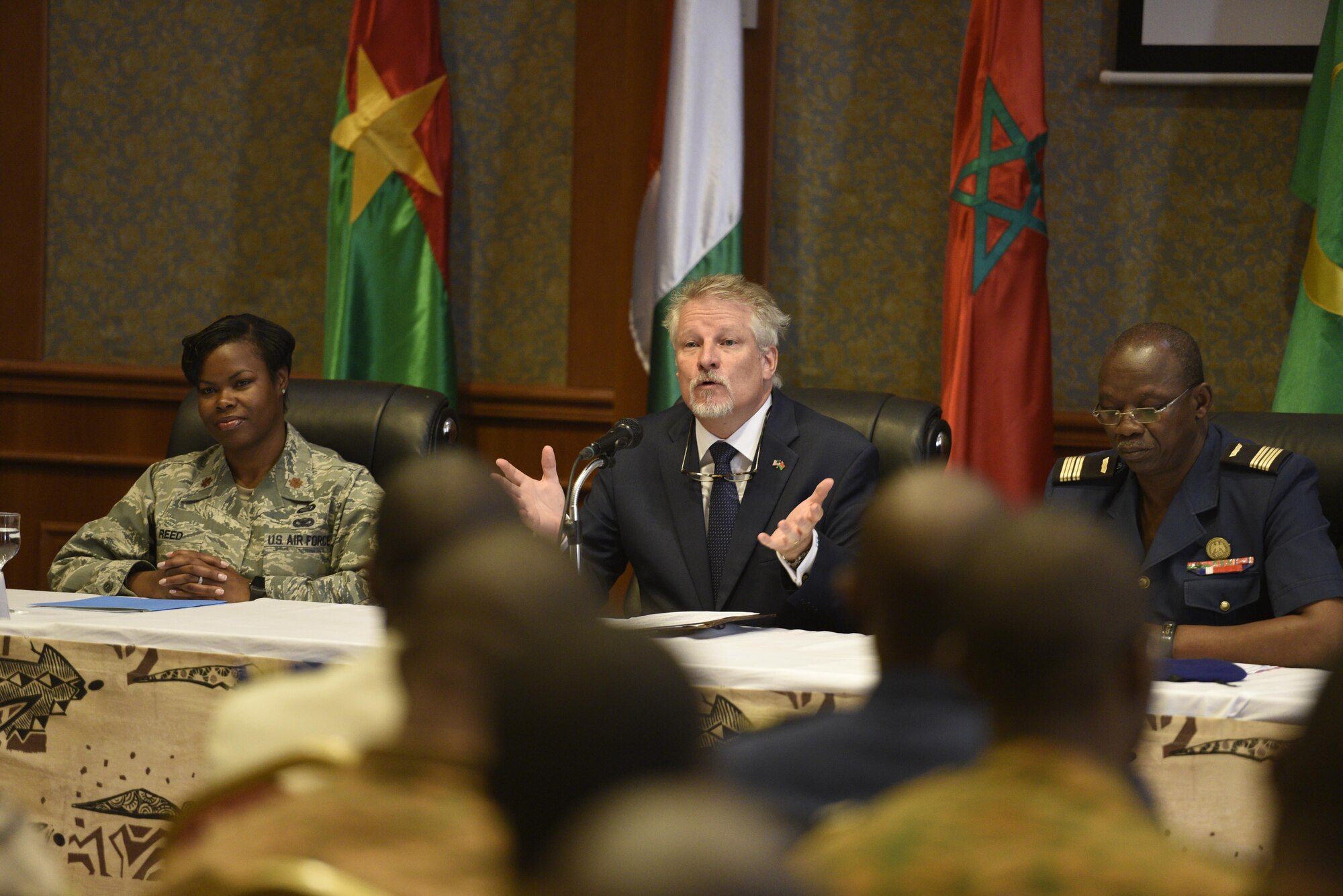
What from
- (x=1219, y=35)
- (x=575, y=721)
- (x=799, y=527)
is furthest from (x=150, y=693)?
(x=1219, y=35)

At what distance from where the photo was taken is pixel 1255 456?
8.75ft

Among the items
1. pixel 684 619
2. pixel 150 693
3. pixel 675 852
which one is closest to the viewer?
pixel 675 852

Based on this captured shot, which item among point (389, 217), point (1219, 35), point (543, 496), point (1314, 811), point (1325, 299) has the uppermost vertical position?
point (1219, 35)

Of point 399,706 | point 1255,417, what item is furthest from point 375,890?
point 1255,417

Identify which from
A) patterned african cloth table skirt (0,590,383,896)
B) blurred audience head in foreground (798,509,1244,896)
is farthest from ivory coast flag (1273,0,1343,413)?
blurred audience head in foreground (798,509,1244,896)

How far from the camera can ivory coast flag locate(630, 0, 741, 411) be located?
3.87 metres

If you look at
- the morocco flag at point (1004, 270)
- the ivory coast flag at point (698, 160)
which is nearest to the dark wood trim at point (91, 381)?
the ivory coast flag at point (698, 160)

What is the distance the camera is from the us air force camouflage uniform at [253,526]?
300cm

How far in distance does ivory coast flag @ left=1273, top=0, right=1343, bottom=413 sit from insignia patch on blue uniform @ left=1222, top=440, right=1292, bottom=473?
736 mm

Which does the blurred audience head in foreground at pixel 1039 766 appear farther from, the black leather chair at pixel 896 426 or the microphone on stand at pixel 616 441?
the black leather chair at pixel 896 426

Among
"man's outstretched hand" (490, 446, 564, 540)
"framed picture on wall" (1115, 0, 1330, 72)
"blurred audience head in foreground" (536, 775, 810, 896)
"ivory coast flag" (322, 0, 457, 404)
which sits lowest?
"man's outstretched hand" (490, 446, 564, 540)

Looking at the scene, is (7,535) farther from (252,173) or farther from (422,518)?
(252,173)

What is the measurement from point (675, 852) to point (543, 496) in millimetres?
2437

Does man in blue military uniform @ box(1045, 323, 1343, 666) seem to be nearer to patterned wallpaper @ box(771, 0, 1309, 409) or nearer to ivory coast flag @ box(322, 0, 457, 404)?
patterned wallpaper @ box(771, 0, 1309, 409)
